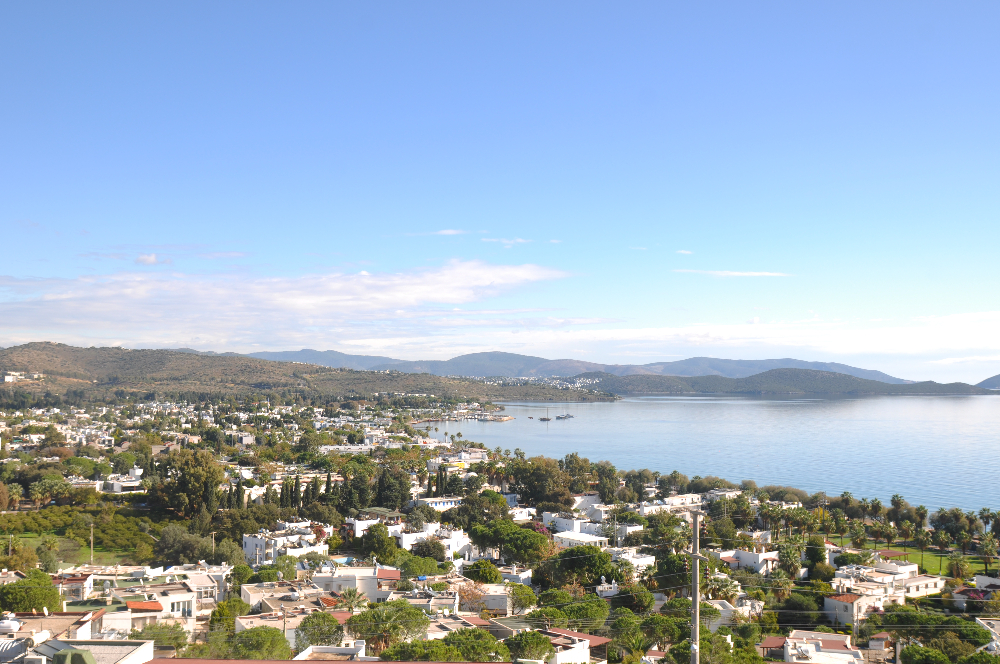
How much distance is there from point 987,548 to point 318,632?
60.6 feet

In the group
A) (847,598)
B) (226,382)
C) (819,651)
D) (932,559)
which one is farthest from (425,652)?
(226,382)

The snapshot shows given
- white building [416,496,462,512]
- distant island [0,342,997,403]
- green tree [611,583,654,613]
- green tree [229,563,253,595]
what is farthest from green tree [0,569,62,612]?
distant island [0,342,997,403]

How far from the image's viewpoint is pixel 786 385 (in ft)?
476

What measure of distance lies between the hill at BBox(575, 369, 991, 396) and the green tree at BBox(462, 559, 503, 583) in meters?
132

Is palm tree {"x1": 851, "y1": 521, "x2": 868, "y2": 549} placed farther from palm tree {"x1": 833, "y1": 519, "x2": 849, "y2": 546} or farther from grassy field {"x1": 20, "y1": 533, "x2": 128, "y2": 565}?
grassy field {"x1": 20, "y1": 533, "x2": 128, "y2": 565}

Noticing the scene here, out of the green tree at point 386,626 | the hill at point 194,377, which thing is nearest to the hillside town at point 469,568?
the green tree at point 386,626

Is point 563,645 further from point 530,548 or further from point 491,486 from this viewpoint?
point 491,486

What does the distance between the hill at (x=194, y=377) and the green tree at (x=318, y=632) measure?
7937cm

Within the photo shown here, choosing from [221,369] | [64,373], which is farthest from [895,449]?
[64,373]

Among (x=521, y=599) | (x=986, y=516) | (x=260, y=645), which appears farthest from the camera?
(x=986, y=516)

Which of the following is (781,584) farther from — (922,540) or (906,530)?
(906,530)

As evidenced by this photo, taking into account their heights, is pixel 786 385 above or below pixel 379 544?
above

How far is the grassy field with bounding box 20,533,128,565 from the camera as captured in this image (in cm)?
1869

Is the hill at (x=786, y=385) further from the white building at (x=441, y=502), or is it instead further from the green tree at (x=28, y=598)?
the green tree at (x=28, y=598)
